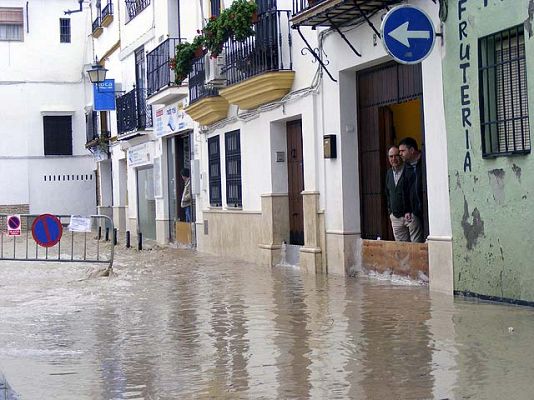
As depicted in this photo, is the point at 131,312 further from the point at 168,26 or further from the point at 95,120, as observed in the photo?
the point at 95,120

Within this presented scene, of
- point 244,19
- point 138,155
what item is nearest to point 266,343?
point 244,19

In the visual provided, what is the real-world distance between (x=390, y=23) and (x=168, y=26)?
47.0 feet

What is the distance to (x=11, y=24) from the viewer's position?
39.2 metres

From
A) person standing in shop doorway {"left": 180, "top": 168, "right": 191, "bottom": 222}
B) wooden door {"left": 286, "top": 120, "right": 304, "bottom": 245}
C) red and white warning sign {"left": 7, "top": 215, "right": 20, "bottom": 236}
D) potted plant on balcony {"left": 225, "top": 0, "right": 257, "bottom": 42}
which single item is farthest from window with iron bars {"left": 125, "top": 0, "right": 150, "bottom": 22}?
Answer: red and white warning sign {"left": 7, "top": 215, "right": 20, "bottom": 236}

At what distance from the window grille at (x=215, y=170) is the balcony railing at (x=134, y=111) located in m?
5.94

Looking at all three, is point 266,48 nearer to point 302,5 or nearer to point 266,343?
point 302,5

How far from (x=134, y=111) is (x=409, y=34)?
1800 cm

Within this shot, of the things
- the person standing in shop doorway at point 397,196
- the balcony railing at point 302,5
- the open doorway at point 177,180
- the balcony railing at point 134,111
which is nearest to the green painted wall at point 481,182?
the person standing in shop doorway at point 397,196

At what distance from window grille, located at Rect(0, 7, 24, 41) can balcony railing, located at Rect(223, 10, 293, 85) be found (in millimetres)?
23412

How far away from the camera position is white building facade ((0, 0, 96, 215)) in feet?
127

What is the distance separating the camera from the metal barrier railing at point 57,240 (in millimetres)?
15703

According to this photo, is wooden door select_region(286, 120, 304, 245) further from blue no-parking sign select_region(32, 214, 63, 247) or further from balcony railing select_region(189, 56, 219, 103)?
blue no-parking sign select_region(32, 214, 63, 247)

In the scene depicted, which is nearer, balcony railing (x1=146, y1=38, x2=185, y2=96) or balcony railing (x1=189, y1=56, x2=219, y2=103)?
balcony railing (x1=189, y1=56, x2=219, y2=103)

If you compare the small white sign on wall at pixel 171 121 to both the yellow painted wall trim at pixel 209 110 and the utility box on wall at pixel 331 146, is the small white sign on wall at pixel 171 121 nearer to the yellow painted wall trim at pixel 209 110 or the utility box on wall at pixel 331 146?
the yellow painted wall trim at pixel 209 110
